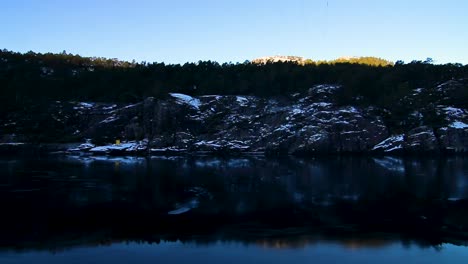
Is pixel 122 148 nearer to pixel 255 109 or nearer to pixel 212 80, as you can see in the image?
pixel 255 109

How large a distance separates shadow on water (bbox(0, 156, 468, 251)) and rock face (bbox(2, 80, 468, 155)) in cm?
3905

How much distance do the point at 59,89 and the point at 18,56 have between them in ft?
81.1

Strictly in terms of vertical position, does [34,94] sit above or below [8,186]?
above

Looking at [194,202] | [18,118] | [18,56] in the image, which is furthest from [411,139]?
[18,56]

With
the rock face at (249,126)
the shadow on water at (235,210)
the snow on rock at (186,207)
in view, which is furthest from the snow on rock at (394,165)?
the snow on rock at (186,207)

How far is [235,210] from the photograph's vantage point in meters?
23.4

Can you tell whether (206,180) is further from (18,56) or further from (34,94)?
(18,56)

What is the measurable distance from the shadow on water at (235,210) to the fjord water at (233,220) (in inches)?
2.2

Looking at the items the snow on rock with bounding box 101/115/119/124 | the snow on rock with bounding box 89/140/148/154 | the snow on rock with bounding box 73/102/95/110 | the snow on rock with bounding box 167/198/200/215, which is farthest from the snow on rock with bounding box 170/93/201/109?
the snow on rock with bounding box 167/198/200/215

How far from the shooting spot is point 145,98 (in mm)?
90812

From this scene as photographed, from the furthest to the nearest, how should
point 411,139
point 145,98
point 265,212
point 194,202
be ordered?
point 145,98 < point 411,139 < point 194,202 < point 265,212

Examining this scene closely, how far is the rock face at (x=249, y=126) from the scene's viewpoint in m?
76.0

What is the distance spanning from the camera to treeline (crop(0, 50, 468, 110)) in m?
88.4

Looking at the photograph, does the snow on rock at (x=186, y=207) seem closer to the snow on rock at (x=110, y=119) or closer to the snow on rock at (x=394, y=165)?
the snow on rock at (x=394, y=165)
